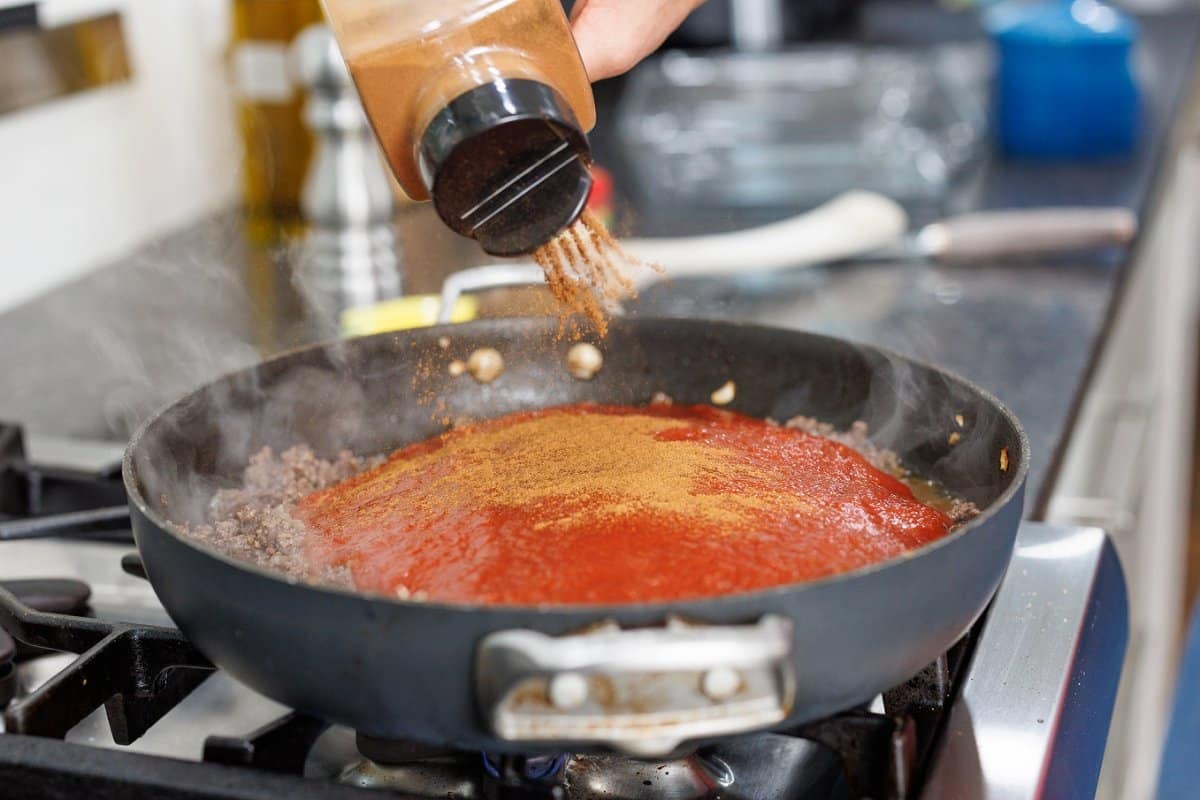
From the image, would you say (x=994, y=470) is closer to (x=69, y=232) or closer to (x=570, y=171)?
(x=570, y=171)

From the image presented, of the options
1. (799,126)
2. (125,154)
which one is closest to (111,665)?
(125,154)

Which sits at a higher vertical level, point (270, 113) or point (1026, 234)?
point (270, 113)

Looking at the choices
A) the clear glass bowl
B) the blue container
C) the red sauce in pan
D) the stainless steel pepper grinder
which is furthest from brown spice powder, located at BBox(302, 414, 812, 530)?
the blue container

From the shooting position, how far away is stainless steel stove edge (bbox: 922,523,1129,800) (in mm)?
702

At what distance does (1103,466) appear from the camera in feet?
5.25

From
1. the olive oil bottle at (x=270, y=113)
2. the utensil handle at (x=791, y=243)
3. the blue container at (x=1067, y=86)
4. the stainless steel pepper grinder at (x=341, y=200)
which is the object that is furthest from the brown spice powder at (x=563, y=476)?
the blue container at (x=1067, y=86)

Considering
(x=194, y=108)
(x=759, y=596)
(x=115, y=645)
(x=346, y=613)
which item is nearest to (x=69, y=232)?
(x=194, y=108)

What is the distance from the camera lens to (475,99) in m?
0.67

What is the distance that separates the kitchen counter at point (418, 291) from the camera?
4.44ft

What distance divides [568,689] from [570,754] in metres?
0.19

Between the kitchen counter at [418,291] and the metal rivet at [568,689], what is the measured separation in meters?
0.76

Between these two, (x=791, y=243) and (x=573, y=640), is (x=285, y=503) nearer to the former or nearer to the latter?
(x=573, y=640)

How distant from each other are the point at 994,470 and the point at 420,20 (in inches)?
17.3

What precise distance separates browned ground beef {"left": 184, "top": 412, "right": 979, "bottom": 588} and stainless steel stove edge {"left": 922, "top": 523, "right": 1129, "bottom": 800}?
0.09 m
